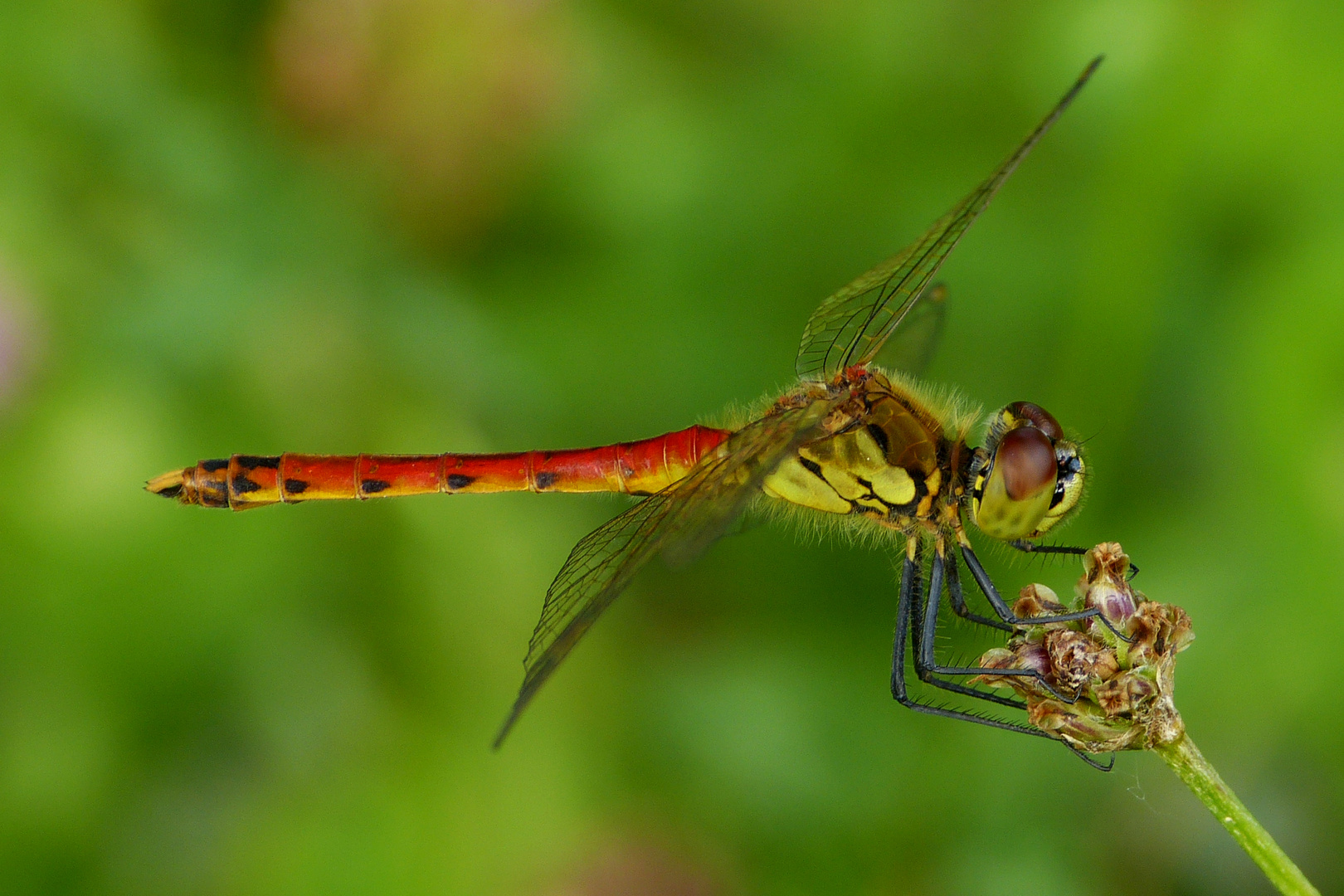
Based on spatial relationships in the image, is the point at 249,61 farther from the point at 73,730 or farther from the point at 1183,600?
the point at 1183,600

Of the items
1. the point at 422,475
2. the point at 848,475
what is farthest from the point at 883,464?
the point at 422,475

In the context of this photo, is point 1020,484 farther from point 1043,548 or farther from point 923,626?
point 923,626

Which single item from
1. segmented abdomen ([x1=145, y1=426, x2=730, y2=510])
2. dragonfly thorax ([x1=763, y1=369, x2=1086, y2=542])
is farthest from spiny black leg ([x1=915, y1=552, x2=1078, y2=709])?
segmented abdomen ([x1=145, y1=426, x2=730, y2=510])

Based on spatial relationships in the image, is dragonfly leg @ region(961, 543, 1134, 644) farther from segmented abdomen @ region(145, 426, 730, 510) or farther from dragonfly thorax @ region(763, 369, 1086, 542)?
segmented abdomen @ region(145, 426, 730, 510)

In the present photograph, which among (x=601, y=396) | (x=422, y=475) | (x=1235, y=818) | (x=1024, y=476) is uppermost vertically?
(x=601, y=396)

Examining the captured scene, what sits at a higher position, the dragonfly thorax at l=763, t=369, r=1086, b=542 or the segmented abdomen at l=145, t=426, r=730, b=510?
the segmented abdomen at l=145, t=426, r=730, b=510

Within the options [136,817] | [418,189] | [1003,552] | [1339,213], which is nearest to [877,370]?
[1003,552]

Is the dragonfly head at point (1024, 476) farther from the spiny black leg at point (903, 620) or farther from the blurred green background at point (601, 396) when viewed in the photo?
the blurred green background at point (601, 396)
